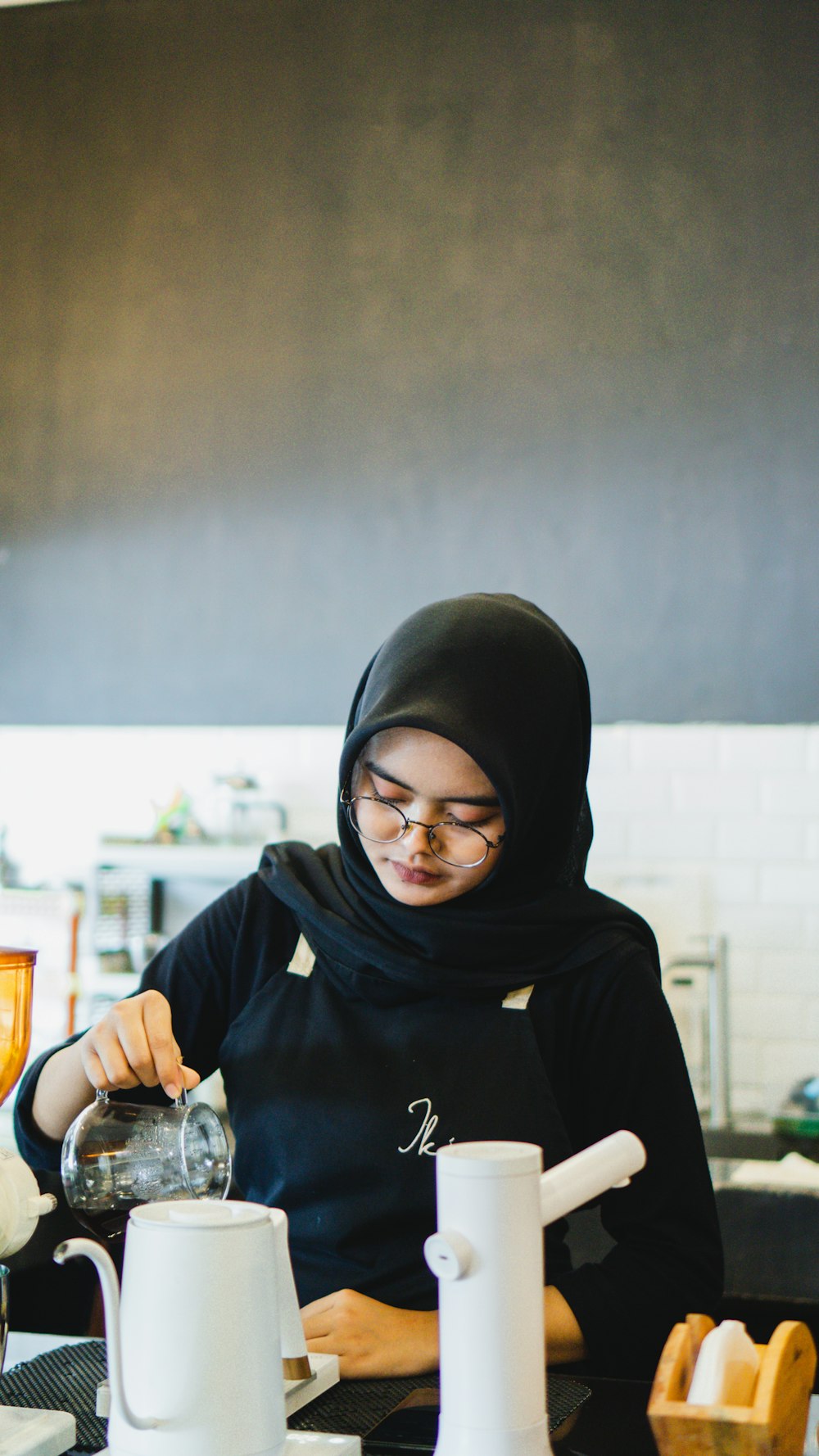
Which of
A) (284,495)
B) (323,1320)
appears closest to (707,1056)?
(284,495)

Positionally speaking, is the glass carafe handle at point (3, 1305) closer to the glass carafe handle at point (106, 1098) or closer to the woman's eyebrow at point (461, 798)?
the glass carafe handle at point (106, 1098)

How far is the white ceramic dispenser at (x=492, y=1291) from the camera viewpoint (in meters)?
0.71

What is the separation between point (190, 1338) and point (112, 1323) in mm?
47

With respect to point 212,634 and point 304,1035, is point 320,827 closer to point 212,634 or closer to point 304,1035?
point 212,634

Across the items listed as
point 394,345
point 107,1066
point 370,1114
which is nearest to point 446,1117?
point 370,1114

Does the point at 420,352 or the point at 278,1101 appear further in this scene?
the point at 420,352

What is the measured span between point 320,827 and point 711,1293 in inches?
95.0

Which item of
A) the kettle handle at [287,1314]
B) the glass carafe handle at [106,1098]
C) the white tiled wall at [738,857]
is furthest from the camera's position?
the white tiled wall at [738,857]

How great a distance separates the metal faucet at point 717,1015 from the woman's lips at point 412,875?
201cm

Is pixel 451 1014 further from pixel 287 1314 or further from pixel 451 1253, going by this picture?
pixel 451 1253

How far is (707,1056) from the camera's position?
317cm

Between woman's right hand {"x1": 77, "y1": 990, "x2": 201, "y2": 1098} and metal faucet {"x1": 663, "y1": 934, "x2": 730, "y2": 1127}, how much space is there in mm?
2217

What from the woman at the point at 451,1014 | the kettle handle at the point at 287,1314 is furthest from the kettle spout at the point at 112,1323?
the woman at the point at 451,1014

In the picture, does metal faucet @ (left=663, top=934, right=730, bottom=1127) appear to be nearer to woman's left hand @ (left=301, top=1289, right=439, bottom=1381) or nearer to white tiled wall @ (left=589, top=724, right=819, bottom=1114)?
white tiled wall @ (left=589, top=724, right=819, bottom=1114)
